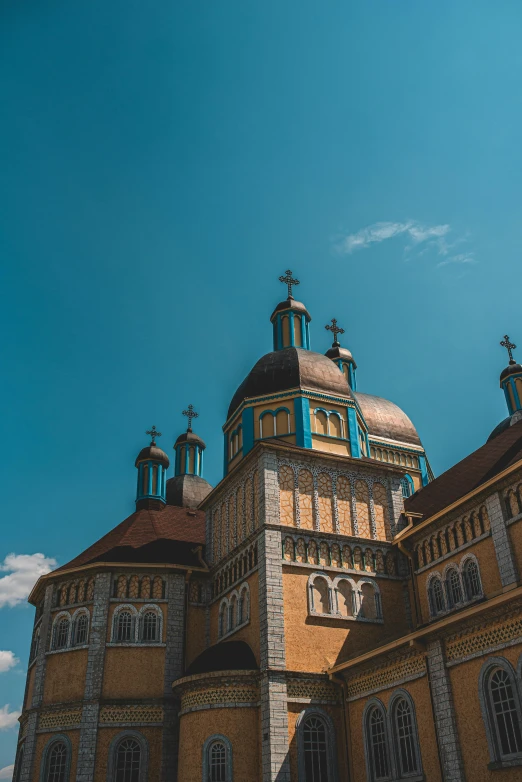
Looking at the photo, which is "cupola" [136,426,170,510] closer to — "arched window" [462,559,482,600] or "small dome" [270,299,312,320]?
"small dome" [270,299,312,320]

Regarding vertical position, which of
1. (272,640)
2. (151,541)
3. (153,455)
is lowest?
(272,640)

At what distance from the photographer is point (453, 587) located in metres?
23.3

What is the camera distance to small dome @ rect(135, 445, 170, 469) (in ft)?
126

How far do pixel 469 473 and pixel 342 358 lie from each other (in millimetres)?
16592

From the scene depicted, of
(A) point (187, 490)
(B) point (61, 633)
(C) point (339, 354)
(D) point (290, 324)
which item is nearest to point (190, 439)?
(A) point (187, 490)

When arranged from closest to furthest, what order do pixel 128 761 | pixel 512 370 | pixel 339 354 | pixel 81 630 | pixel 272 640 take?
pixel 272 640 → pixel 128 761 → pixel 81 630 → pixel 512 370 → pixel 339 354

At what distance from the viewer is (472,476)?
83.3 feet

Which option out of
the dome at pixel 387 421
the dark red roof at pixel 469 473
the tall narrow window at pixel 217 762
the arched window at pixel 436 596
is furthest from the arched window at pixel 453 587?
the dome at pixel 387 421

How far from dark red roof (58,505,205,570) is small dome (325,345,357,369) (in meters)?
12.5

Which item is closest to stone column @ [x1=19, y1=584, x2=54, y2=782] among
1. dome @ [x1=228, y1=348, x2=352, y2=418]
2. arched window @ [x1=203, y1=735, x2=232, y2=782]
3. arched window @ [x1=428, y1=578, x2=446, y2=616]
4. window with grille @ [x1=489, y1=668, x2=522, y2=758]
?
arched window @ [x1=203, y1=735, x2=232, y2=782]

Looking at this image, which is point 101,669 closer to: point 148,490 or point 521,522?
point 148,490

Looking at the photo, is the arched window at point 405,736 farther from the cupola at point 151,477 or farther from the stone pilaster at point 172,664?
the cupola at point 151,477

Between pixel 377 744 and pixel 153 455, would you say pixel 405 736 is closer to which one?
pixel 377 744

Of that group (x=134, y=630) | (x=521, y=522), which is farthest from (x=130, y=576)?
(x=521, y=522)
